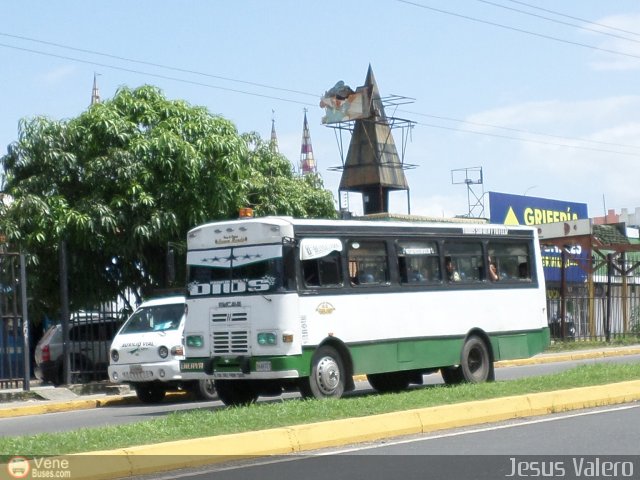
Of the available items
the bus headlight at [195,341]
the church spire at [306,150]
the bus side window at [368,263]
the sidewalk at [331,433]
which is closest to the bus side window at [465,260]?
the bus side window at [368,263]

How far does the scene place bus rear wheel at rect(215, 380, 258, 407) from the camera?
664 inches

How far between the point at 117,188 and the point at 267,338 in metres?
8.80

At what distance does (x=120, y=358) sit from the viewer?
19109 mm

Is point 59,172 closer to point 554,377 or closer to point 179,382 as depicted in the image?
point 179,382

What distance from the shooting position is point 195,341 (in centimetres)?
1653

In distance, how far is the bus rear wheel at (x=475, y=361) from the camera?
60.7ft

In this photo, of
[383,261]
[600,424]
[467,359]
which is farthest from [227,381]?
[600,424]

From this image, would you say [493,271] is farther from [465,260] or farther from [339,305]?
[339,305]

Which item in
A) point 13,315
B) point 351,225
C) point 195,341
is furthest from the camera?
point 13,315

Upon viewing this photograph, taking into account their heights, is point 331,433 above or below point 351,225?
below

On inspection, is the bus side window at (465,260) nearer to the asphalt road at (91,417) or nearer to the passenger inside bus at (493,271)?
the passenger inside bus at (493,271)

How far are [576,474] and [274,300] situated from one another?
738 centimetres

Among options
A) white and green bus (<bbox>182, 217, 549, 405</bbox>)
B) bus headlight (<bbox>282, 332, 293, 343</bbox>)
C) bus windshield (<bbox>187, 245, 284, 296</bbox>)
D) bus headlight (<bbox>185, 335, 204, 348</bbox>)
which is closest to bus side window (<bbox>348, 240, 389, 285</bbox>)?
white and green bus (<bbox>182, 217, 549, 405</bbox>)

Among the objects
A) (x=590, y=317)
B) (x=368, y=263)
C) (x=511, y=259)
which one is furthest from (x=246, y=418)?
(x=590, y=317)
